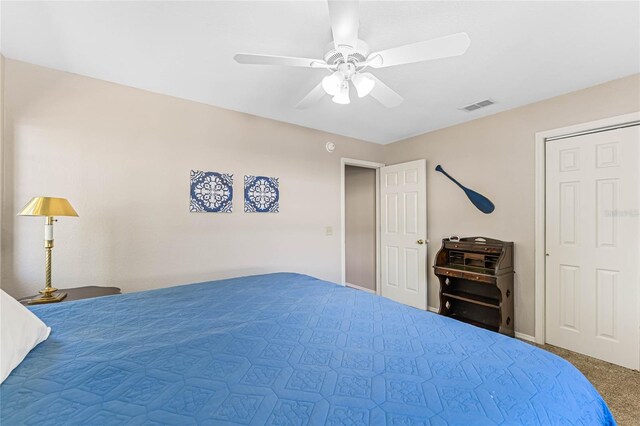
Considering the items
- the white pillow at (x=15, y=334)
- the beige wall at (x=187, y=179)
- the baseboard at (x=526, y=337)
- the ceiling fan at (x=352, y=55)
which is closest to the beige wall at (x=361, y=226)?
the beige wall at (x=187, y=179)

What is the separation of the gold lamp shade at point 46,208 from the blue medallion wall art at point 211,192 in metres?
→ 0.99

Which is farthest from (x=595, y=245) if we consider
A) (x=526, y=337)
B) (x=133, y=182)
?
(x=133, y=182)

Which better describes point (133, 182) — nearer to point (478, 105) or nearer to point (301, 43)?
point (301, 43)

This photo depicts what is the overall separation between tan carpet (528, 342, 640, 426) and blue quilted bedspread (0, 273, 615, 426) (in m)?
1.38

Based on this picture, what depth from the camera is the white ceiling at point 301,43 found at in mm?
1575

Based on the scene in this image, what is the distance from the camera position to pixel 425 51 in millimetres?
1441

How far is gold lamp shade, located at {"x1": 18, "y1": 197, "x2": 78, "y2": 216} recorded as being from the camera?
180 cm

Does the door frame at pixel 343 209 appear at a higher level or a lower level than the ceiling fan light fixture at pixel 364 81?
lower

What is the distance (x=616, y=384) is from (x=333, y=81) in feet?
9.75

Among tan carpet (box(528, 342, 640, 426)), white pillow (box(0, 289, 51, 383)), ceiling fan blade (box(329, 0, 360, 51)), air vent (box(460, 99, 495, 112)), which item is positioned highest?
air vent (box(460, 99, 495, 112))

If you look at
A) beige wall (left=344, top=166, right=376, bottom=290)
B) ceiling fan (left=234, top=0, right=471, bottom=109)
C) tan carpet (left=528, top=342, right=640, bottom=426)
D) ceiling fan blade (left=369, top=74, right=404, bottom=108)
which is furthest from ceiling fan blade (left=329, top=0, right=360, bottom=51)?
beige wall (left=344, top=166, right=376, bottom=290)

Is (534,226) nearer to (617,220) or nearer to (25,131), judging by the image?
(617,220)

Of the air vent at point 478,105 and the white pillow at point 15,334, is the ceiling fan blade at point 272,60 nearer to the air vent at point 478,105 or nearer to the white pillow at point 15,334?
the white pillow at point 15,334

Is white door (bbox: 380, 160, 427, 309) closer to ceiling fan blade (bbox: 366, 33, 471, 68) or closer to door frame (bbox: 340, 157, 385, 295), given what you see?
door frame (bbox: 340, 157, 385, 295)
